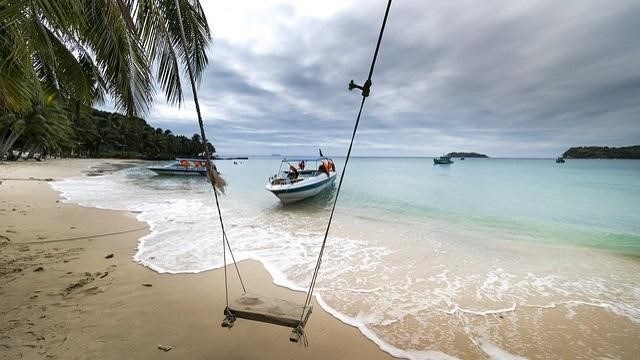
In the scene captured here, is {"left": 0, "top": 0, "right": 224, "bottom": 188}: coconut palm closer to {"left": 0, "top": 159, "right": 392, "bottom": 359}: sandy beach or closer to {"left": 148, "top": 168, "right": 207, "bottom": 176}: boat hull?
{"left": 0, "top": 159, "right": 392, "bottom": 359}: sandy beach

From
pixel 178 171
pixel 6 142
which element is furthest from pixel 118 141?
pixel 178 171

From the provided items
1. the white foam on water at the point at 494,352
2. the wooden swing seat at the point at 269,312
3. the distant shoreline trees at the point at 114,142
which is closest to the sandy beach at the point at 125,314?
the wooden swing seat at the point at 269,312

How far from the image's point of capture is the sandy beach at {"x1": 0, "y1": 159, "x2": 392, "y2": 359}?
3.43m

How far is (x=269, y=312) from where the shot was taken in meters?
3.09

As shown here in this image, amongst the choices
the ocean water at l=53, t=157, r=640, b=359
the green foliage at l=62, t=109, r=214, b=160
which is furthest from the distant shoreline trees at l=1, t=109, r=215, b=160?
the ocean water at l=53, t=157, r=640, b=359

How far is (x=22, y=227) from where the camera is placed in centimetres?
792

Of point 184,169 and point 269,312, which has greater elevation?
point 184,169

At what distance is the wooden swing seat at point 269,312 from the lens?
117 inches

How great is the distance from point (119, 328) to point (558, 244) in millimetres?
12070

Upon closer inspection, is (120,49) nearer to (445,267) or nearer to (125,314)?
(125,314)

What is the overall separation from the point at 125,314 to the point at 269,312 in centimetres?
241

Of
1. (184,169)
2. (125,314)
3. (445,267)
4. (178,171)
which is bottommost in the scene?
(445,267)

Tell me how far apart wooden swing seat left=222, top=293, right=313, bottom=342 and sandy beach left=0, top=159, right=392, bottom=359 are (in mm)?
666

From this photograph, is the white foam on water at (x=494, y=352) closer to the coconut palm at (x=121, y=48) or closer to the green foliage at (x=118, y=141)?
the coconut palm at (x=121, y=48)
